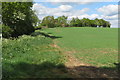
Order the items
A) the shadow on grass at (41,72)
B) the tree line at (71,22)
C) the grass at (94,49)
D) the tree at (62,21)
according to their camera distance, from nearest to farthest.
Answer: the shadow on grass at (41,72)
the grass at (94,49)
the tree line at (71,22)
the tree at (62,21)

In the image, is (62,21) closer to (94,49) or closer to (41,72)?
(94,49)

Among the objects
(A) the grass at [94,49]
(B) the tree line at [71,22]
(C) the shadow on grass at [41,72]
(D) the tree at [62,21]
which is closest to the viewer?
(C) the shadow on grass at [41,72]

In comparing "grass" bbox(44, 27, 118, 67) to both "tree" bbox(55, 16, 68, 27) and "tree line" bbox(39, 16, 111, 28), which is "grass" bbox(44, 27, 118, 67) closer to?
"tree line" bbox(39, 16, 111, 28)

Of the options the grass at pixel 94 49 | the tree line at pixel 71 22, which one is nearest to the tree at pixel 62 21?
the tree line at pixel 71 22

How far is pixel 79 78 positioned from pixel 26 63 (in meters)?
3.89

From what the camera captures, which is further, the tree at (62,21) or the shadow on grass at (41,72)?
the tree at (62,21)

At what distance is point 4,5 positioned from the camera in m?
22.1

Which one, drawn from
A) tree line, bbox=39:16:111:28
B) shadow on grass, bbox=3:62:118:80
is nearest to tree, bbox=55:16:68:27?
tree line, bbox=39:16:111:28

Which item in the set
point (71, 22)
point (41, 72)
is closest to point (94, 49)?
point (41, 72)

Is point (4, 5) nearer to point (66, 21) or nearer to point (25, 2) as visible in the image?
point (25, 2)

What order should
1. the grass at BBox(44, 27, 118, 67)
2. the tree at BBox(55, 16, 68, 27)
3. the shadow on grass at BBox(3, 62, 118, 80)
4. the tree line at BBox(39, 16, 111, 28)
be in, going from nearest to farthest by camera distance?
1. the shadow on grass at BBox(3, 62, 118, 80)
2. the grass at BBox(44, 27, 118, 67)
3. the tree line at BBox(39, 16, 111, 28)
4. the tree at BBox(55, 16, 68, 27)

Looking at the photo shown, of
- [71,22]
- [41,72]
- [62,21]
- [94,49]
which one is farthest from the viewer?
[71,22]

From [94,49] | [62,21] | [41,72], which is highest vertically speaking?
[62,21]

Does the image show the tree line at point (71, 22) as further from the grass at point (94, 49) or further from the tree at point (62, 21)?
the grass at point (94, 49)
